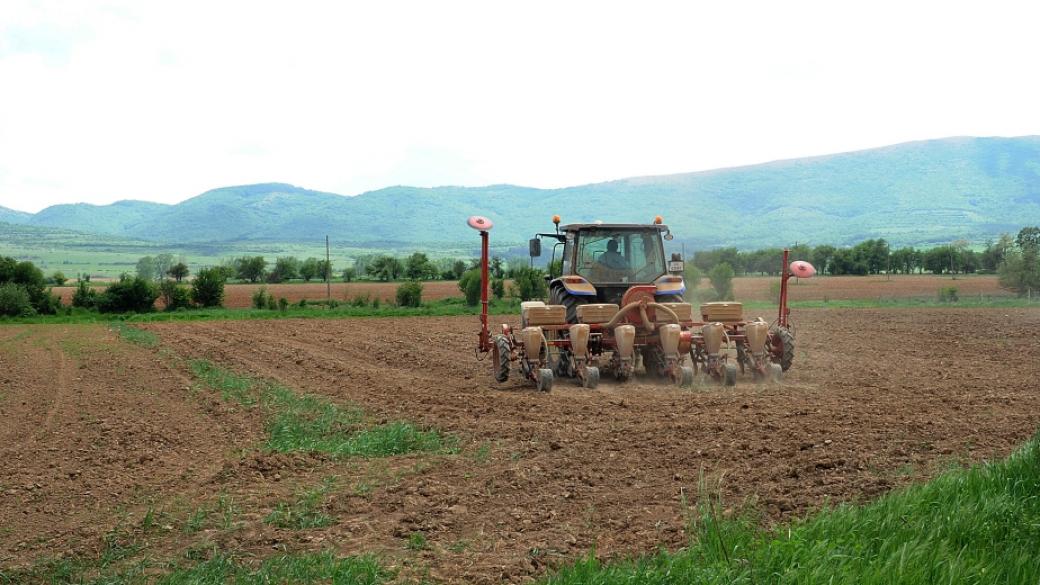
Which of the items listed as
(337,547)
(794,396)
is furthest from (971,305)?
(337,547)

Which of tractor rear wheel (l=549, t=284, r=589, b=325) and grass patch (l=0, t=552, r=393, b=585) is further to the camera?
tractor rear wheel (l=549, t=284, r=589, b=325)

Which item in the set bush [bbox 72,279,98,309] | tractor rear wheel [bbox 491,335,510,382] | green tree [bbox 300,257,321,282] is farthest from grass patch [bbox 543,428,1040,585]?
green tree [bbox 300,257,321,282]

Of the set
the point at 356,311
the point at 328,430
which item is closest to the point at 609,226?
the point at 328,430

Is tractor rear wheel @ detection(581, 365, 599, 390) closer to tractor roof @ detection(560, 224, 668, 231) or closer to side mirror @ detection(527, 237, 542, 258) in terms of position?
side mirror @ detection(527, 237, 542, 258)

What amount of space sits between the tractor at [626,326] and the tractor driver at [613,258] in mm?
15

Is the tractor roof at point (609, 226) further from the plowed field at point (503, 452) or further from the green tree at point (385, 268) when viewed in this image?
the green tree at point (385, 268)

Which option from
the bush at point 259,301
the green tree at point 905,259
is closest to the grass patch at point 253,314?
the bush at point 259,301

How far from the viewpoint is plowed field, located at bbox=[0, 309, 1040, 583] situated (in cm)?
596

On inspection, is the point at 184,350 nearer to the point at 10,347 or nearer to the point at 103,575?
the point at 10,347

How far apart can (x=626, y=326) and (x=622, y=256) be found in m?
1.99

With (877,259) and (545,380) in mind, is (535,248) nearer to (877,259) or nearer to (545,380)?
(545,380)

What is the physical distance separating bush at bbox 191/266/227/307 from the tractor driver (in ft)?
87.6

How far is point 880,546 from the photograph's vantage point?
17.3 ft

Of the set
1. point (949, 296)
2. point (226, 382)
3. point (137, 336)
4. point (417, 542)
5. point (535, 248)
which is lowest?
point (949, 296)
